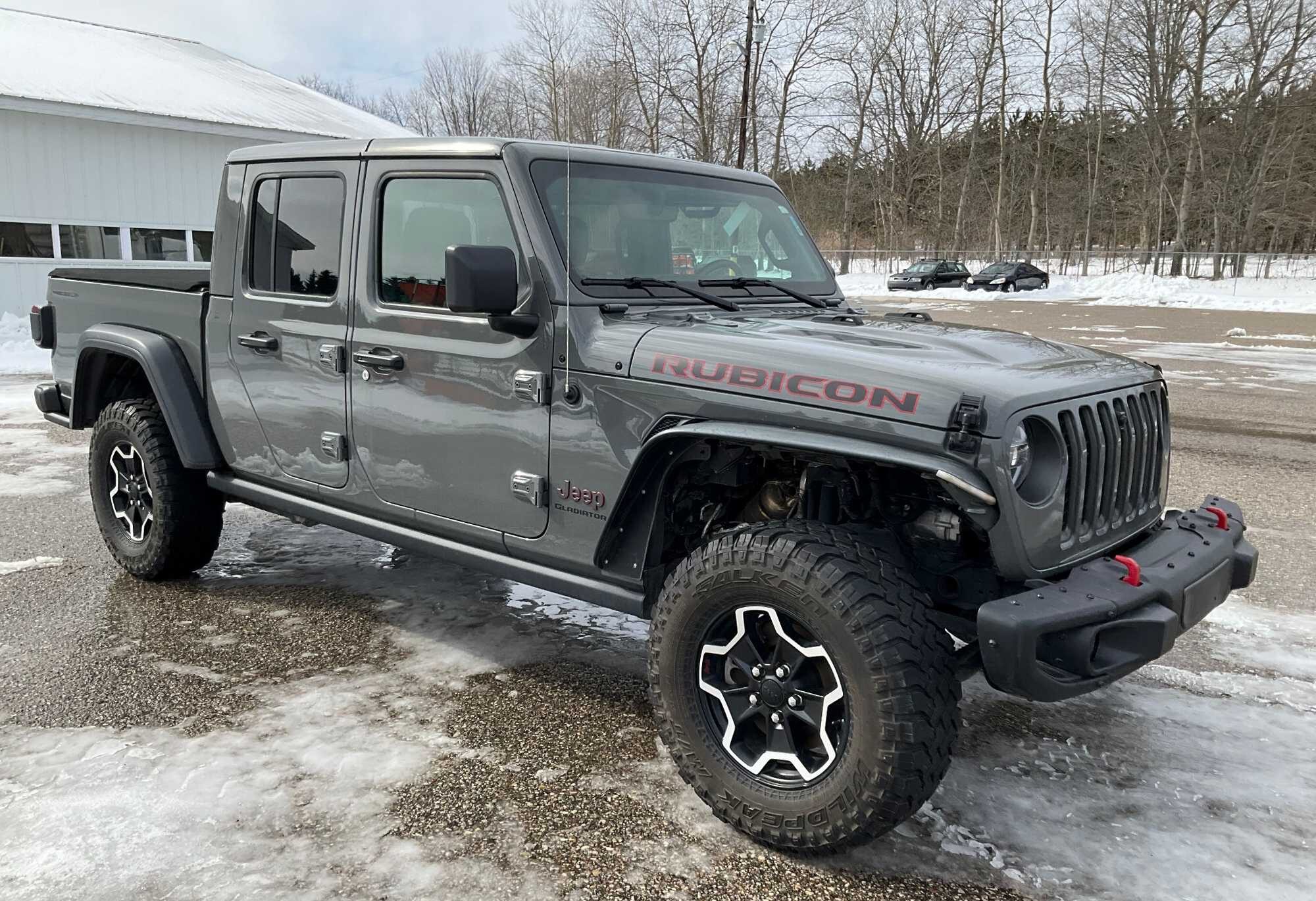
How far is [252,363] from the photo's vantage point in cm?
419

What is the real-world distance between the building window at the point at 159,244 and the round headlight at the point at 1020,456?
17.8 m

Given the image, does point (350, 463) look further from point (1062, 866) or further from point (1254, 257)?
point (1254, 257)

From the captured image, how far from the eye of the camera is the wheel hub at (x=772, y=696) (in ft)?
8.74

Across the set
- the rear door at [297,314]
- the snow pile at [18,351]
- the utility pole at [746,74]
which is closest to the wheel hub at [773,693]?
the rear door at [297,314]

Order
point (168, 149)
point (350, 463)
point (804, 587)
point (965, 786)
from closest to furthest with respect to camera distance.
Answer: point (804, 587) → point (965, 786) → point (350, 463) → point (168, 149)

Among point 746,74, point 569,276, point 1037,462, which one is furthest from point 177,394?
point 746,74

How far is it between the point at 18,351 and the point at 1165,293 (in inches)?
1267

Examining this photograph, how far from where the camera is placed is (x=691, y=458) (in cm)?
299

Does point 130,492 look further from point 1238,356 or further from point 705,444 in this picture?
point 1238,356

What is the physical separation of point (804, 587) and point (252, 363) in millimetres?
2751

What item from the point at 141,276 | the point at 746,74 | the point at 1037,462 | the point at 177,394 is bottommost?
the point at 177,394

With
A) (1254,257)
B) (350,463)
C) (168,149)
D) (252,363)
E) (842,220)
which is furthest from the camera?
(842,220)

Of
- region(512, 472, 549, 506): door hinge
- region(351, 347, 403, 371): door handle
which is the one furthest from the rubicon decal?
region(351, 347, 403, 371): door handle

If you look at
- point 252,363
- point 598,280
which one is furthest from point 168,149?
point 598,280
